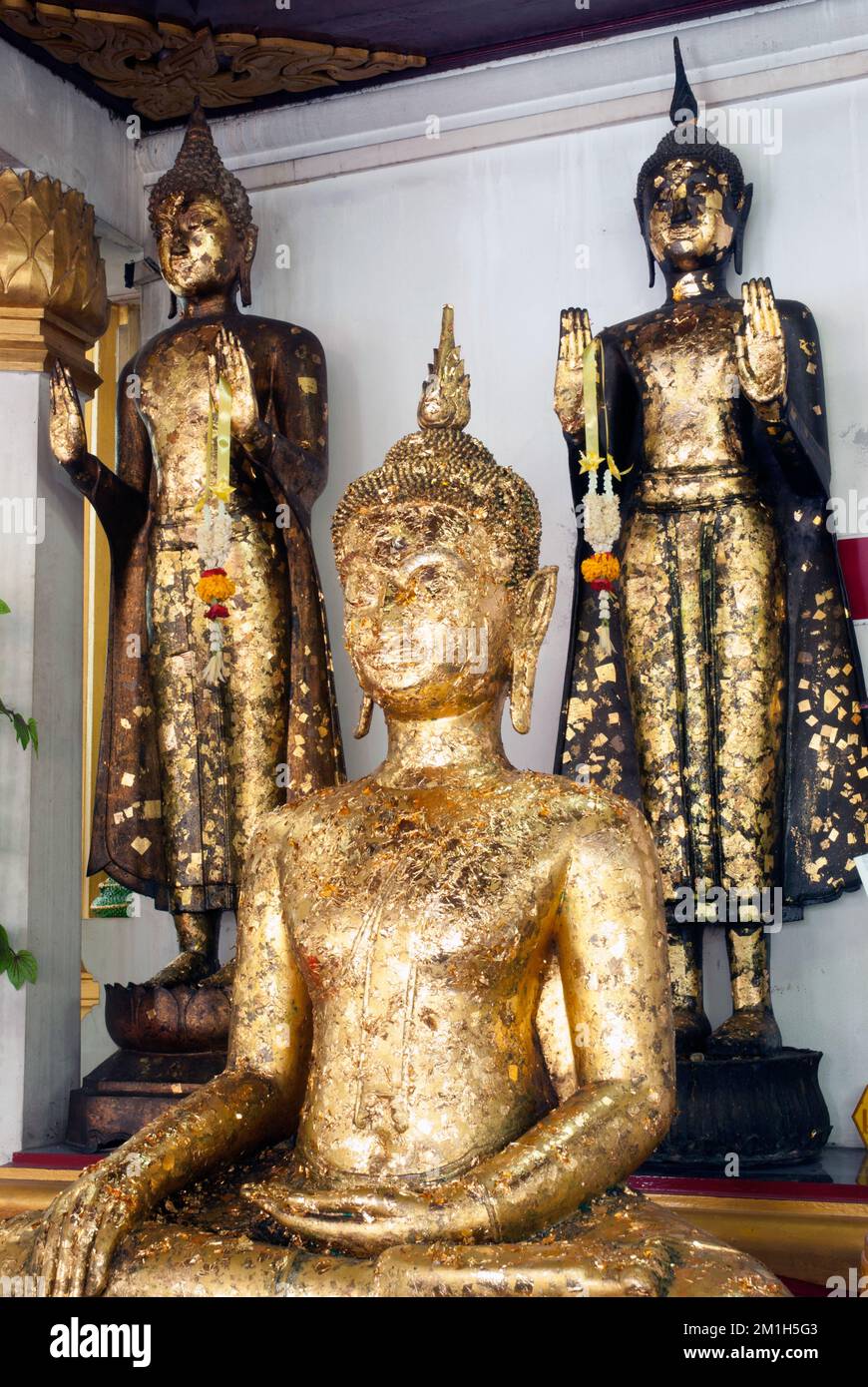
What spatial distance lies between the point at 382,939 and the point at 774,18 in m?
3.29

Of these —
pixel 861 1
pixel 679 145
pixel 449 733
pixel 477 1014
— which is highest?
pixel 861 1

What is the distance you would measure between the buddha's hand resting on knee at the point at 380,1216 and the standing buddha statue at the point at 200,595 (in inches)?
79.1

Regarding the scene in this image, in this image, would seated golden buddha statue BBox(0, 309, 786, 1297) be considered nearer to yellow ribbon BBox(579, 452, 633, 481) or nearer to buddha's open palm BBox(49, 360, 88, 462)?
yellow ribbon BBox(579, 452, 633, 481)

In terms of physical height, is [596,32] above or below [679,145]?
above

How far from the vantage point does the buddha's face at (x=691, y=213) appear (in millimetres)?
4078

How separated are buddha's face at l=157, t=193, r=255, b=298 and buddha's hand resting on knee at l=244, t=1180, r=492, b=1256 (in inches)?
118

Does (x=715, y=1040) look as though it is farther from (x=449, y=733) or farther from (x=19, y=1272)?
(x=19, y=1272)

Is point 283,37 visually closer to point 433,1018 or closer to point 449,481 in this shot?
point 449,481

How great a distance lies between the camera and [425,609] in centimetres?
236

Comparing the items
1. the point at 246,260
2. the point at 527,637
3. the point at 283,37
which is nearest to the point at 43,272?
the point at 246,260
